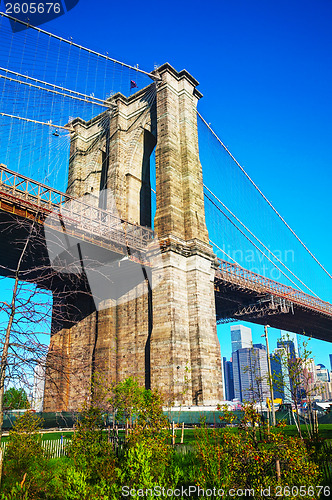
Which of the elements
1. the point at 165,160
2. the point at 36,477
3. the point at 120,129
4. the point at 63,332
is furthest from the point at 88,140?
the point at 36,477

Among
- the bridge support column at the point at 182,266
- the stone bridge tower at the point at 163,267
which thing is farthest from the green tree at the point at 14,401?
the bridge support column at the point at 182,266

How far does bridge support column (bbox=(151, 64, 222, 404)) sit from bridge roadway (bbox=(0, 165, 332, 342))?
2963 millimetres

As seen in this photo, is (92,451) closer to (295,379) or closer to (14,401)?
(14,401)

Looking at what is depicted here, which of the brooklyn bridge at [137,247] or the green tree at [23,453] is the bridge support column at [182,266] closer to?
the brooklyn bridge at [137,247]

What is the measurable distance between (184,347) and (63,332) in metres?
12.5

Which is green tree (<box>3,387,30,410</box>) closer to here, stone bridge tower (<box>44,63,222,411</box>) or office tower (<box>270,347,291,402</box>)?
office tower (<box>270,347,291,402</box>)

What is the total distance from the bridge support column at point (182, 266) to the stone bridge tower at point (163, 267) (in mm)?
66

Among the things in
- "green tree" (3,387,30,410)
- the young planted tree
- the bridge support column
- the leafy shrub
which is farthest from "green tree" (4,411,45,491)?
the bridge support column

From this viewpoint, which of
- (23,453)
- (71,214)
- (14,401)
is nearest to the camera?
(14,401)

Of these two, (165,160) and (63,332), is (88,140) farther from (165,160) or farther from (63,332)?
(63,332)

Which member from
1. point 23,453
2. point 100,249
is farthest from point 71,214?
point 23,453

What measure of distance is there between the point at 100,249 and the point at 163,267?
4.58 m

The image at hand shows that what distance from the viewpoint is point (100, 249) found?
86.2 ft

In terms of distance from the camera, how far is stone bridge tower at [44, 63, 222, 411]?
24.2 meters
